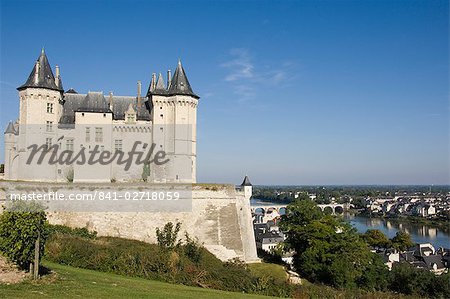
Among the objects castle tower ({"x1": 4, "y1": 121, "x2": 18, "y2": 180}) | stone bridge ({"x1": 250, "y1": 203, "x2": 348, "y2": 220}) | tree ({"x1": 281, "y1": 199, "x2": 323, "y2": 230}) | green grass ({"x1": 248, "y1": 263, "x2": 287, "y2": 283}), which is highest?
castle tower ({"x1": 4, "y1": 121, "x2": 18, "y2": 180})

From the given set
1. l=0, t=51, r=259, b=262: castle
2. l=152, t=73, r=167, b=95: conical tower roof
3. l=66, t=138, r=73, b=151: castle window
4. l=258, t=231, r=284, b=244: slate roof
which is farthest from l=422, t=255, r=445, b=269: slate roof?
l=66, t=138, r=73, b=151: castle window

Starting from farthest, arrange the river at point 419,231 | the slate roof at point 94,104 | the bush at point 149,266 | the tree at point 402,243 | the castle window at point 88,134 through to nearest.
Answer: the river at point 419,231 < the tree at point 402,243 < the slate roof at point 94,104 < the castle window at point 88,134 < the bush at point 149,266

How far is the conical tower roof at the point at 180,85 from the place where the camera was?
95.8 ft

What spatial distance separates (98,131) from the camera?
28.6 meters

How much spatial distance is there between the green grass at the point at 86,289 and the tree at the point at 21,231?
2.96 ft

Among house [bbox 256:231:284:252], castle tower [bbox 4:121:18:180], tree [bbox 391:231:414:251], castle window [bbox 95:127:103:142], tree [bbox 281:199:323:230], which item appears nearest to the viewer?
tree [bbox 281:199:323:230]

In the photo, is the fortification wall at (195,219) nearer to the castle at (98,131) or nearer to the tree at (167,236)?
the tree at (167,236)

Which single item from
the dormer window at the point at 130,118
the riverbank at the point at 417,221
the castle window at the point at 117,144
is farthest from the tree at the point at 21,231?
the riverbank at the point at 417,221

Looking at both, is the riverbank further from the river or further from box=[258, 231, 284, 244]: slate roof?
box=[258, 231, 284, 244]: slate roof

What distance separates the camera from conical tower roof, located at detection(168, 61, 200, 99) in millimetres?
29191

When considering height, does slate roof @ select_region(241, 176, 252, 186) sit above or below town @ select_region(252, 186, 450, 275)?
above

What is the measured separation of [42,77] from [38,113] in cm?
263

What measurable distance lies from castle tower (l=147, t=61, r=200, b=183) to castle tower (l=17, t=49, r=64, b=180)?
23.5 ft

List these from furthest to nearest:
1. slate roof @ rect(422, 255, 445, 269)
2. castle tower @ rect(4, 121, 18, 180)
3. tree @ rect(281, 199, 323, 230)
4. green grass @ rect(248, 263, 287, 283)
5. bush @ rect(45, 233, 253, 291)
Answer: slate roof @ rect(422, 255, 445, 269) → castle tower @ rect(4, 121, 18, 180) → tree @ rect(281, 199, 323, 230) → green grass @ rect(248, 263, 287, 283) → bush @ rect(45, 233, 253, 291)
